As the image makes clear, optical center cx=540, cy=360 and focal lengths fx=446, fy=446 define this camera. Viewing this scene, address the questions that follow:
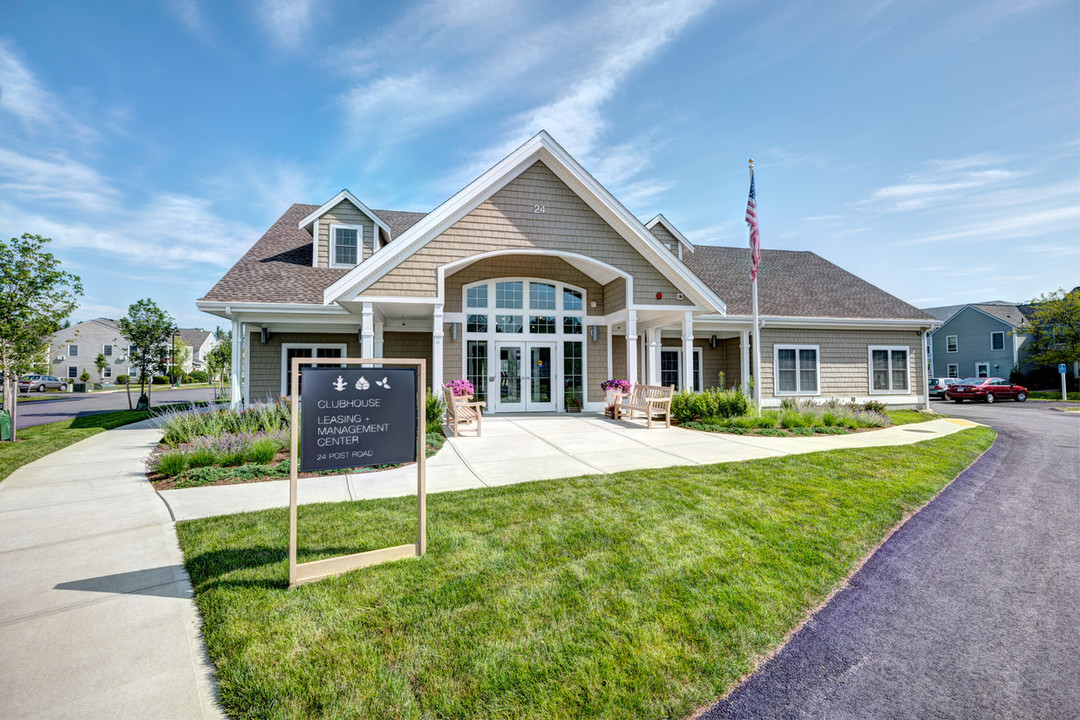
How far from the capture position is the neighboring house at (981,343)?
3450cm

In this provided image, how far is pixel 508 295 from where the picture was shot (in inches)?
540

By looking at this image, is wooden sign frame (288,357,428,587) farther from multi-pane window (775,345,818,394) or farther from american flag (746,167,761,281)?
multi-pane window (775,345,818,394)

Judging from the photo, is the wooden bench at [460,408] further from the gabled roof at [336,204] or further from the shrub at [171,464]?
the gabled roof at [336,204]

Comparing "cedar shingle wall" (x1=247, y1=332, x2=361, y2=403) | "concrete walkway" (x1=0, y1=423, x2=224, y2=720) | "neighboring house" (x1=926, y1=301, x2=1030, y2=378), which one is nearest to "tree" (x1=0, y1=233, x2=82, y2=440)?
"cedar shingle wall" (x1=247, y1=332, x2=361, y2=403)

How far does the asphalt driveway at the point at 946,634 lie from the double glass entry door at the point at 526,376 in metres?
9.80

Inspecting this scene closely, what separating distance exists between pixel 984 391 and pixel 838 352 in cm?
1494

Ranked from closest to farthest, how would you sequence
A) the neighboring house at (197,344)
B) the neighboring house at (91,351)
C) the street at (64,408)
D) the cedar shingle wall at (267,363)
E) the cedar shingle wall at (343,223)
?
the cedar shingle wall at (343,223) → the cedar shingle wall at (267,363) → the street at (64,408) → the neighboring house at (91,351) → the neighboring house at (197,344)

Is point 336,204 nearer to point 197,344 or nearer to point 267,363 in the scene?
point 267,363

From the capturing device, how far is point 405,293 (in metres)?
10.6

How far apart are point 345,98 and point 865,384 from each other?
20161 millimetres

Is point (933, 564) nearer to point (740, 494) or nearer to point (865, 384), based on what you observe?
point (740, 494)

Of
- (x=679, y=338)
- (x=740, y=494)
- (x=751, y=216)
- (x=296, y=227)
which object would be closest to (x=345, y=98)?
(x=296, y=227)

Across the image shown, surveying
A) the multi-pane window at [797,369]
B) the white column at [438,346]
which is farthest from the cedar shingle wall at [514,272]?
the multi-pane window at [797,369]

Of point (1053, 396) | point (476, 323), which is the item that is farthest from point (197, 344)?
point (1053, 396)
